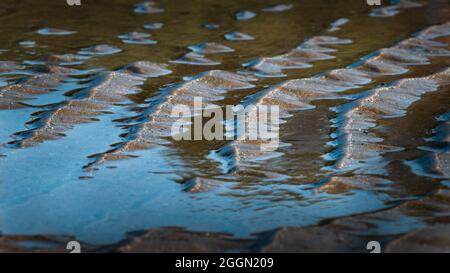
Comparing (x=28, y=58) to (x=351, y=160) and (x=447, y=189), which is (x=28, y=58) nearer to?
(x=351, y=160)

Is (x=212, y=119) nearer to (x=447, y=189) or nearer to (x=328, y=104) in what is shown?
(x=328, y=104)

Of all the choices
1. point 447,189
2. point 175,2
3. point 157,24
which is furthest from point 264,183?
point 175,2

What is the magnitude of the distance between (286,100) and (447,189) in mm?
2419

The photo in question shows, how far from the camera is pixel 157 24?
36.1ft

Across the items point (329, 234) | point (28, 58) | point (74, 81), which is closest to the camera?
point (329, 234)

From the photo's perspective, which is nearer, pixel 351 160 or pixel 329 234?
pixel 329 234

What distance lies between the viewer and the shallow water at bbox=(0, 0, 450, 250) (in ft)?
A: 18.8

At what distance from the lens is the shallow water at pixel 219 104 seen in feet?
18.8

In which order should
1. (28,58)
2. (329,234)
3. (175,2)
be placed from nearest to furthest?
(329,234) < (28,58) < (175,2)

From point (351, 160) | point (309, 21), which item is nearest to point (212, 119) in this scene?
point (351, 160)

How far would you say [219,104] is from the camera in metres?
8.02

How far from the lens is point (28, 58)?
31.3 feet

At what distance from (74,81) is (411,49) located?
12.2ft

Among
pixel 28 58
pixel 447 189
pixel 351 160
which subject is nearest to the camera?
pixel 447 189
